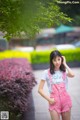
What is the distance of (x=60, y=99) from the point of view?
580 cm

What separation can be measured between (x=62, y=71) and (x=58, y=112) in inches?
20.9

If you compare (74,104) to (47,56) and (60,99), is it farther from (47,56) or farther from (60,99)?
(47,56)

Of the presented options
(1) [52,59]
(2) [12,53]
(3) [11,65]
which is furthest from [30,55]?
(1) [52,59]

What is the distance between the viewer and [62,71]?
19.4 feet

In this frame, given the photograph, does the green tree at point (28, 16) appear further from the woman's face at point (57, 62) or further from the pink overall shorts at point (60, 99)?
the pink overall shorts at point (60, 99)

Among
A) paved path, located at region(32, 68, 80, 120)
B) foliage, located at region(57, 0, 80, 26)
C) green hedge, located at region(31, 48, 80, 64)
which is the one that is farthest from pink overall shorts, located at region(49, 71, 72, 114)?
green hedge, located at region(31, 48, 80, 64)

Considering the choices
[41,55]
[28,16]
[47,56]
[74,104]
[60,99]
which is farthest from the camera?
[41,55]

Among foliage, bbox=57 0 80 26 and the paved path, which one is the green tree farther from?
the paved path

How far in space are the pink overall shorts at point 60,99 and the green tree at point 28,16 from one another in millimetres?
1290

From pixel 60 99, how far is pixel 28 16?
150 centimetres

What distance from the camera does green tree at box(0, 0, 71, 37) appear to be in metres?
6.61

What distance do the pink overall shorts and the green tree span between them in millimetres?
1290

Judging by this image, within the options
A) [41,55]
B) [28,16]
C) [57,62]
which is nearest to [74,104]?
[28,16]

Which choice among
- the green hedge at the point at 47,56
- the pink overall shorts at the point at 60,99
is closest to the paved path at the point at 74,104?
the green hedge at the point at 47,56
